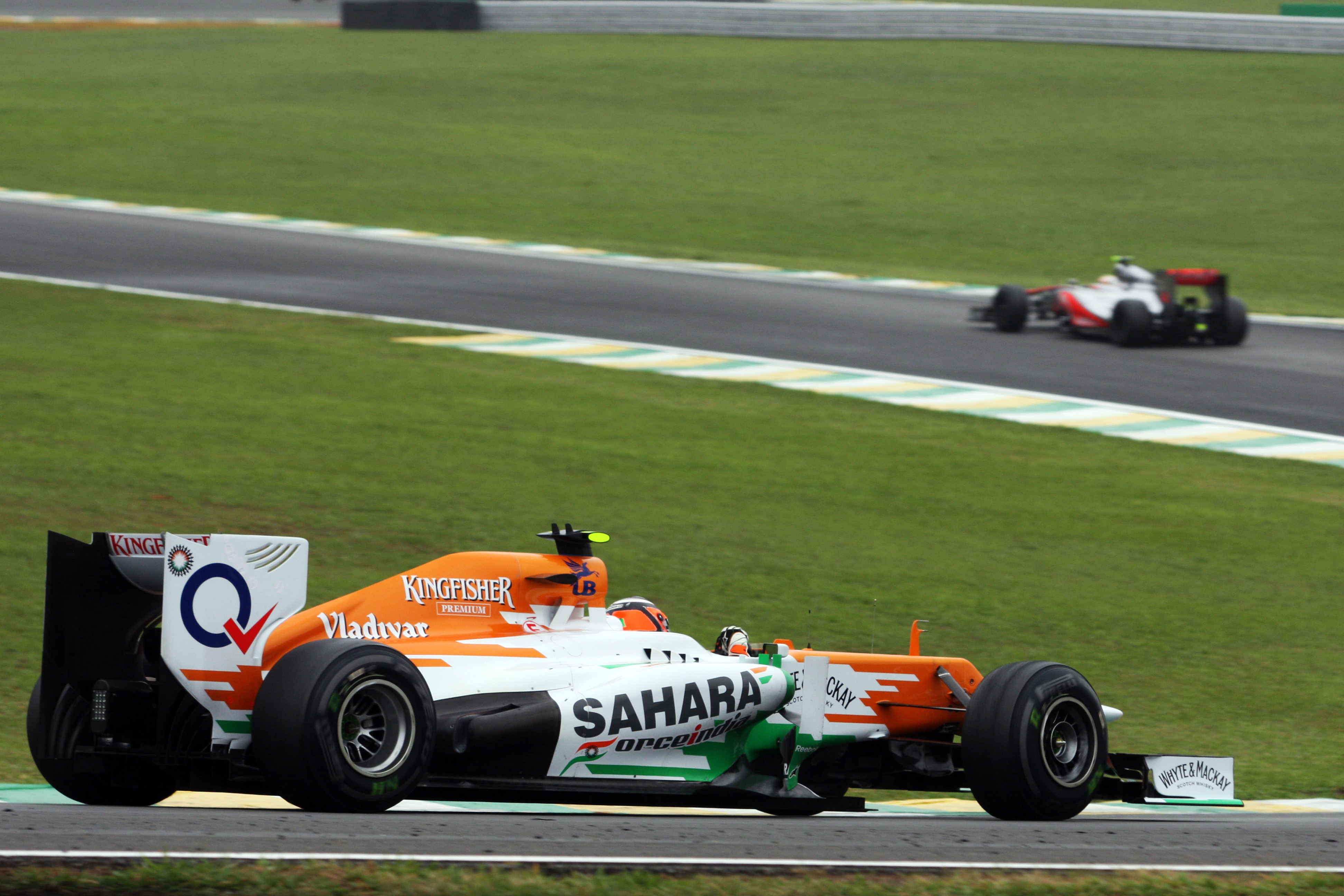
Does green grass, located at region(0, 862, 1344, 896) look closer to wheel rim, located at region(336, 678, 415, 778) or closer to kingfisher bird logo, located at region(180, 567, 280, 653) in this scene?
wheel rim, located at region(336, 678, 415, 778)

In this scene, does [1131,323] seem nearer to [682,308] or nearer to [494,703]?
[682,308]

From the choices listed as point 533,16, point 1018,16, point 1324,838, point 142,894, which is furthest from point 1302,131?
point 142,894

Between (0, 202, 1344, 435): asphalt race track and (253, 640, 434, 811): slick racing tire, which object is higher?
(0, 202, 1344, 435): asphalt race track

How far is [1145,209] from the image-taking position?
37594 mm

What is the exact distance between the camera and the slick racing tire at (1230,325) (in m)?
26.3

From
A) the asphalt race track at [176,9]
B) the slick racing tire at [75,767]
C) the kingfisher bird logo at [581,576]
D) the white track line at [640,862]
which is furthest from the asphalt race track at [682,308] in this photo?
the asphalt race track at [176,9]

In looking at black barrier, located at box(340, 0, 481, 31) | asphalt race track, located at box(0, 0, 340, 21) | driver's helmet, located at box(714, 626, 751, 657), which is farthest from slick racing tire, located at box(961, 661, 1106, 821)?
asphalt race track, located at box(0, 0, 340, 21)

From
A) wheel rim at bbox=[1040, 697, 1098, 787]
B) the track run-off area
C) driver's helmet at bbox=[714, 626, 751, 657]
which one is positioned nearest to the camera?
wheel rim at bbox=[1040, 697, 1098, 787]

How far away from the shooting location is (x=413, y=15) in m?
55.8

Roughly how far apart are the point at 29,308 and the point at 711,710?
18.6 m

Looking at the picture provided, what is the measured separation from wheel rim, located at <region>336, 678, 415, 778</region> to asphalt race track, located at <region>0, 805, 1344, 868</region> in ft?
0.67

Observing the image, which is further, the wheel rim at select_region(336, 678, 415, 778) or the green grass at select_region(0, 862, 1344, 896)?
the wheel rim at select_region(336, 678, 415, 778)

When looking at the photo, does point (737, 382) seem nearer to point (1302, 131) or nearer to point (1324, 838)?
point (1324, 838)

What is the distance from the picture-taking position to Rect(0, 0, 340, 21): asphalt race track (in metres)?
60.1
